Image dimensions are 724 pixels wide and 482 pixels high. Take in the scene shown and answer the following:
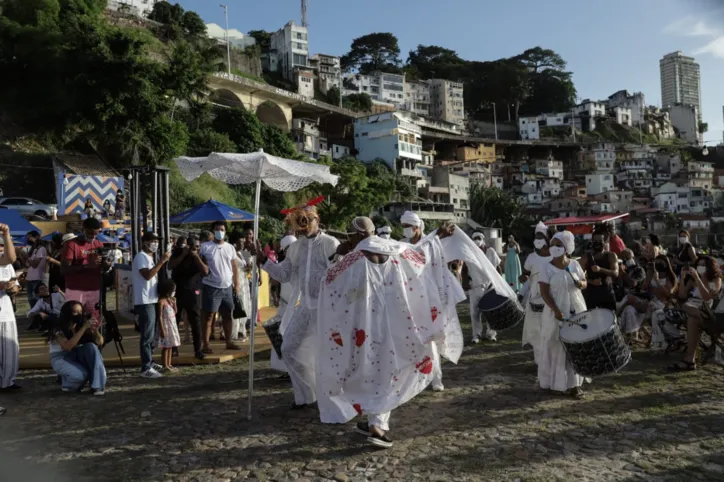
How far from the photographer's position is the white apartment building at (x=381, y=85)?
92562 mm

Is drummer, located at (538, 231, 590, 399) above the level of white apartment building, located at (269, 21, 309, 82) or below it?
below

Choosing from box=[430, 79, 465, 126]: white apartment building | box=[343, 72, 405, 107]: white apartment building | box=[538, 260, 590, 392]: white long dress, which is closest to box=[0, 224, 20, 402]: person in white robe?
box=[538, 260, 590, 392]: white long dress

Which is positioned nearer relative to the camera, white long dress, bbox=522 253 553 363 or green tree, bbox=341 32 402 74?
white long dress, bbox=522 253 553 363

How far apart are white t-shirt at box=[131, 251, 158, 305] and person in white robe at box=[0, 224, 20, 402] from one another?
4.18 feet

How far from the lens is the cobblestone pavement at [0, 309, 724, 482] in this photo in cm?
438

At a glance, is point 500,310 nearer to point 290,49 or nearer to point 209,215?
point 209,215

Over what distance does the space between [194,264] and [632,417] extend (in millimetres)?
5828

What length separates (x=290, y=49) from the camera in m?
82.0

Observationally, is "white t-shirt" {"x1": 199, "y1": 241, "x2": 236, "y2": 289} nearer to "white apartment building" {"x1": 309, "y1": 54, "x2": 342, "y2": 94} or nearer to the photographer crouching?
the photographer crouching

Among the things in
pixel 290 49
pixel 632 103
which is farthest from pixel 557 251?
pixel 632 103

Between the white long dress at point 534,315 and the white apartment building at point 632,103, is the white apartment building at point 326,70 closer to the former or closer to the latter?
the white apartment building at point 632,103

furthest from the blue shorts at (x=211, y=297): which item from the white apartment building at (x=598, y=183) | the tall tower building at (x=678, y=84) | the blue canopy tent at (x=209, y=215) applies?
the tall tower building at (x=678, y=84)

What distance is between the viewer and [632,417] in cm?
559

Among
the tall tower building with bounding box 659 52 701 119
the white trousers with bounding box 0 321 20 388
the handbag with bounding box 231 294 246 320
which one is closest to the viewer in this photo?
the white trousers with bounding box 0 321 20 388
